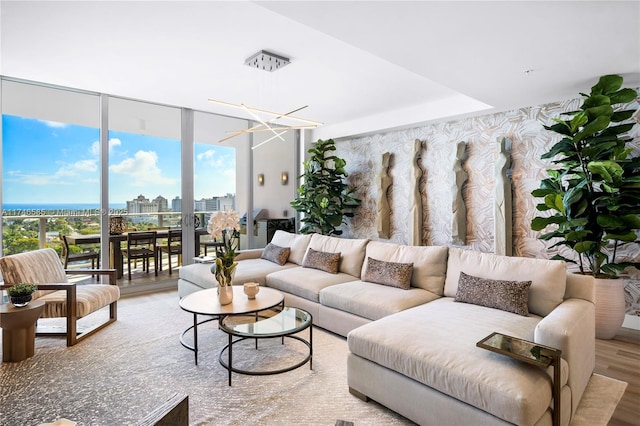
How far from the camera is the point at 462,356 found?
74.4 inches

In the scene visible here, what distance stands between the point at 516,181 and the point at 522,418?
3565mm

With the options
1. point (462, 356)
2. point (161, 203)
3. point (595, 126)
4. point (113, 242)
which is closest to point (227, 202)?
point (161, 203)

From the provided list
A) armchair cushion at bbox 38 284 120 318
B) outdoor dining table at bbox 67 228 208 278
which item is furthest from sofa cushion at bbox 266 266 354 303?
outdoor dining table at bbox 67 228 208 278

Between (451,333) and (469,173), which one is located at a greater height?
(469,173)

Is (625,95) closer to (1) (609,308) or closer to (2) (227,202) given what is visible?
(1) (609,308)

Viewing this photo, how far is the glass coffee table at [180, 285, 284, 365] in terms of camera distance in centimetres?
272

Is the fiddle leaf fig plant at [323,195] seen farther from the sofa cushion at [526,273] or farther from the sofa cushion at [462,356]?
the sofa cushion at [462,356]

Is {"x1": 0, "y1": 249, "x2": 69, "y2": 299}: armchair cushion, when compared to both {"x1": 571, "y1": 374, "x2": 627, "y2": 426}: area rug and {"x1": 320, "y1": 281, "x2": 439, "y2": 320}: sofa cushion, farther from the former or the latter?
{"x1": 571, "y1": 374, "x2": 627, "y2": 426}: area rug

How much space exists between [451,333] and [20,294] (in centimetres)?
320

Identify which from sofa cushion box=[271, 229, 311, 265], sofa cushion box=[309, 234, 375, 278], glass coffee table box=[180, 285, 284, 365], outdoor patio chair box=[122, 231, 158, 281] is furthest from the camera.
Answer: outdoor patio chair box=[122, 231, 158, 281]

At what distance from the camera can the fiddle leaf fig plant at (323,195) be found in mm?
5957

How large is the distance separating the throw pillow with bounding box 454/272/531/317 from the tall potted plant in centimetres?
131

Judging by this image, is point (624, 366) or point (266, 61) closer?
point (624, 366)

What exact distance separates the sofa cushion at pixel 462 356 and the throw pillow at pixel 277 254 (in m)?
2.26
